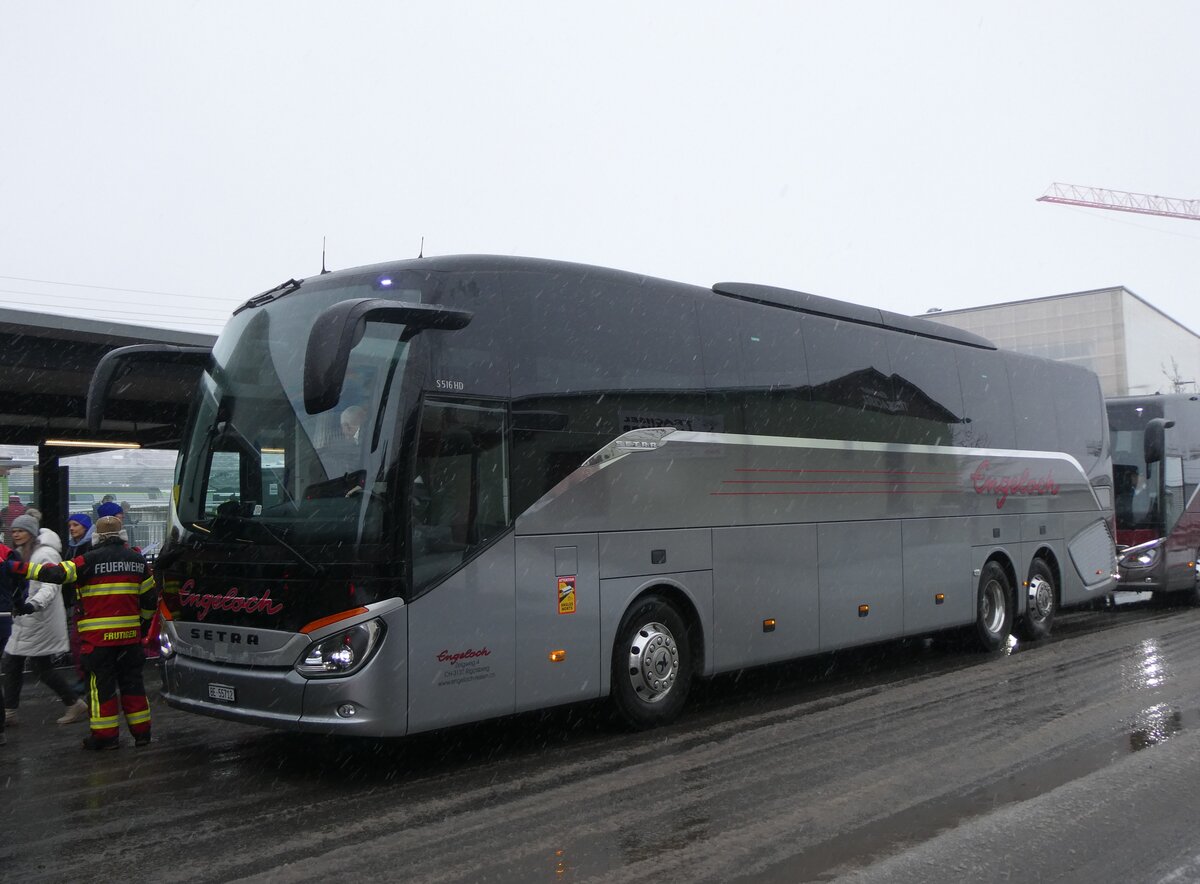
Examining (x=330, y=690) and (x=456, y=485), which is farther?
(x=456, y=485)

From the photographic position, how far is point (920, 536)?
38.2 ft

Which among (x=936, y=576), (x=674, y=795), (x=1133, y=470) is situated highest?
(x=1133, y=470)

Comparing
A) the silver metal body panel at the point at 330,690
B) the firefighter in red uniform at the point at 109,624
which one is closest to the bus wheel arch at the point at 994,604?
the silver metal body panel at the point at 330,690

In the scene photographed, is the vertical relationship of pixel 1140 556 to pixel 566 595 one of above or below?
below

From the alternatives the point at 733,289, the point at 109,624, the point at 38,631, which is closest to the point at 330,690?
the point at 109,624

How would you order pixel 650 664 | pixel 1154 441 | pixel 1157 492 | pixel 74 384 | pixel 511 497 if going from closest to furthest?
pixel 511 497
pixel 650 664
pixel 74 384
pixel 1154 441
pixel 1157 492

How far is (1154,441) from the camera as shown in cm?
1689

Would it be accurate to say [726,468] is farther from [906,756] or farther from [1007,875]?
[1007,875]

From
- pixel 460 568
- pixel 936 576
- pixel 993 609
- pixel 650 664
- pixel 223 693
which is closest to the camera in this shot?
pixel 460 568

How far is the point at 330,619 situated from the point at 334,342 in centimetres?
181

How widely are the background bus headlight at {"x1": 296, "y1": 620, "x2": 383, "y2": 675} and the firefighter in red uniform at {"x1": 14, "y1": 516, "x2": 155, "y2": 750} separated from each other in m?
2.22

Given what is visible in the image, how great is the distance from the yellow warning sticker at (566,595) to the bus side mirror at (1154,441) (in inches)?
497

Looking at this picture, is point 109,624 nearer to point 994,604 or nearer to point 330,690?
point 330,690

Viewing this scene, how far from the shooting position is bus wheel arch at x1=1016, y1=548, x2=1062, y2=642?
1362 centimetres
